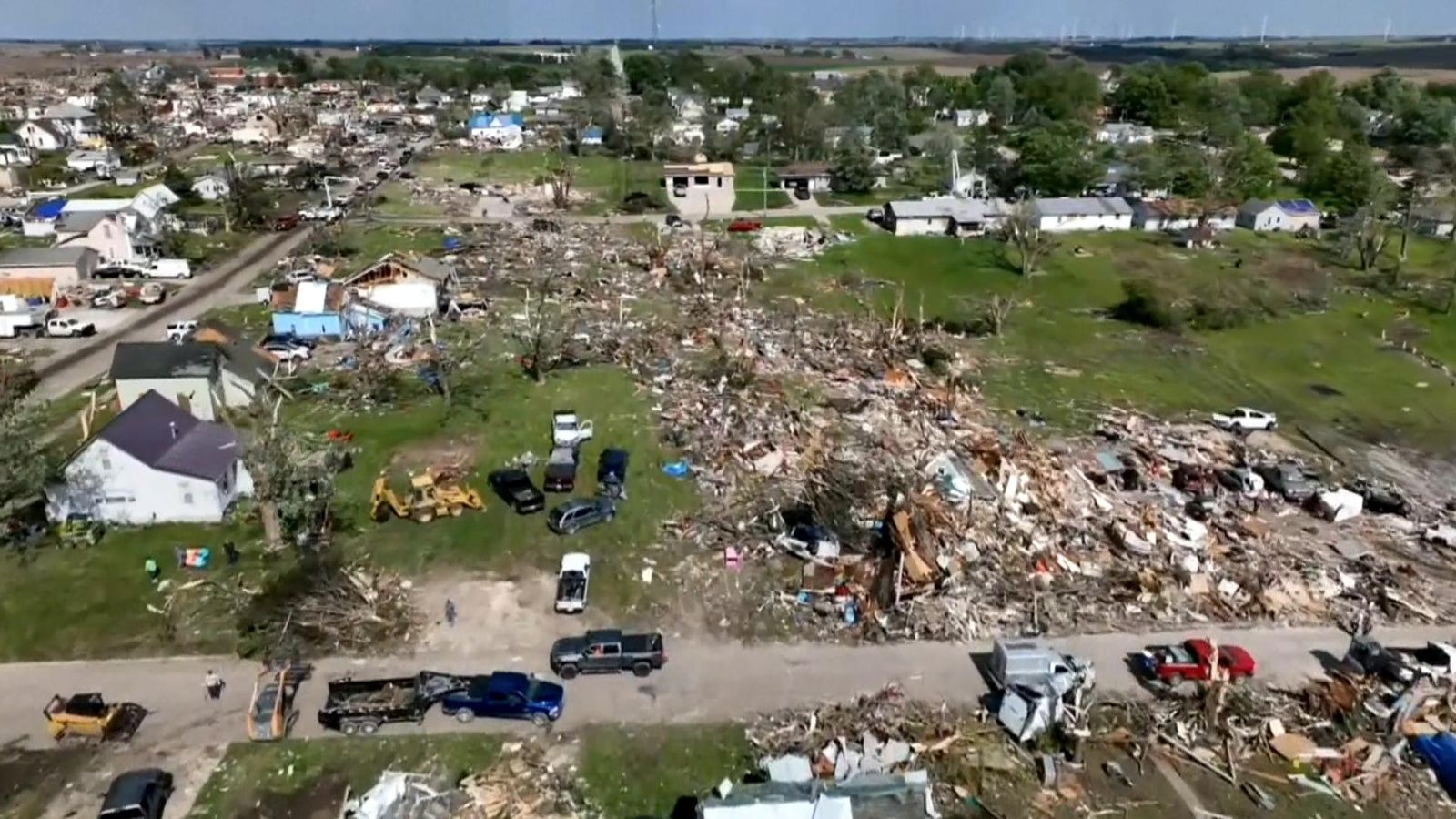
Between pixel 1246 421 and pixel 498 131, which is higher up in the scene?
pixel 498 131

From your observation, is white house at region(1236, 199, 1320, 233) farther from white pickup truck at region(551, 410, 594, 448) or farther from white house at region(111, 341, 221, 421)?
white house at region(111, 341, 221, 421)

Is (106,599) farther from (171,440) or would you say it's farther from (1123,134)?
(1123,134)

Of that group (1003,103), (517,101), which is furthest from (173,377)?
(517,101)

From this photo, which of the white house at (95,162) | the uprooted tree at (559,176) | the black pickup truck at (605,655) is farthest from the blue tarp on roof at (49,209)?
the black pickup truck at (605,655)

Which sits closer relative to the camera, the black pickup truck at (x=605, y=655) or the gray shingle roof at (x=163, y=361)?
the black pickup truck at (x=605, y=655)

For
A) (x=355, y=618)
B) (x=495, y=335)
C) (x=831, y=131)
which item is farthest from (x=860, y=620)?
(x=831, y=131)

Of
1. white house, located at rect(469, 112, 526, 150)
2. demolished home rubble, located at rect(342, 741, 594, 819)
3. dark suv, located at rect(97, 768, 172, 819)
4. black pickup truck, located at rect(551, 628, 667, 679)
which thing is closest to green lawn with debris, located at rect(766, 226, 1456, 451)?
black pickup truck, located at rect(551, 628, 667, 679)

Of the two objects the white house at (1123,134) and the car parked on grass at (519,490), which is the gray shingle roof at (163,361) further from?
the white house at (1123,134)
